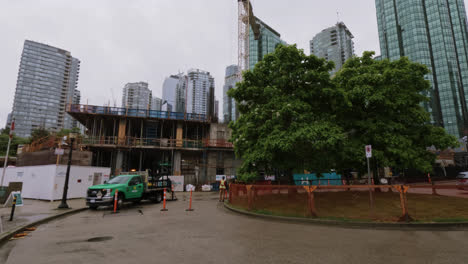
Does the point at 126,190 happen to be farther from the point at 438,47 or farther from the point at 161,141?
the point at 438,47

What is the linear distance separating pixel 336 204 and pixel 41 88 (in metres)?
194

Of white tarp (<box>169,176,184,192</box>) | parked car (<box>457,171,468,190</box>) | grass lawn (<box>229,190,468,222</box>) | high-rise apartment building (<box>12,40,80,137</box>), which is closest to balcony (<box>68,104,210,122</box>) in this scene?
white tarp (<box>169,176,184,192</box>)

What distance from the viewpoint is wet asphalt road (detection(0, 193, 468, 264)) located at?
520cm

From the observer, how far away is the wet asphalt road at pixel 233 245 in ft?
17.1

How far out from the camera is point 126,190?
14469mm

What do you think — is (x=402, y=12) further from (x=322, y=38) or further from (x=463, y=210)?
(x=463, y=210)

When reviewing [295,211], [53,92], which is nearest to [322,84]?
[295,211]

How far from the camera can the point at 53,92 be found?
157125 mm

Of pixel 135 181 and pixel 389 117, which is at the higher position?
pixel 389 117

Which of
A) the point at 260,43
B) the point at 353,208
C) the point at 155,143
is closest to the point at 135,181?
the point at 353,208

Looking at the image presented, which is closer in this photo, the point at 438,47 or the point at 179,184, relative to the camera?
the point at 179,184

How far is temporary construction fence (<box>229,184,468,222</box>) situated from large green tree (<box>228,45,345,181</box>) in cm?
140

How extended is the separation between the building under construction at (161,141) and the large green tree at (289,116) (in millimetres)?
20354

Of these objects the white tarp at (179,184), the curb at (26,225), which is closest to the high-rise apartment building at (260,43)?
the white tarp at (179,184)
